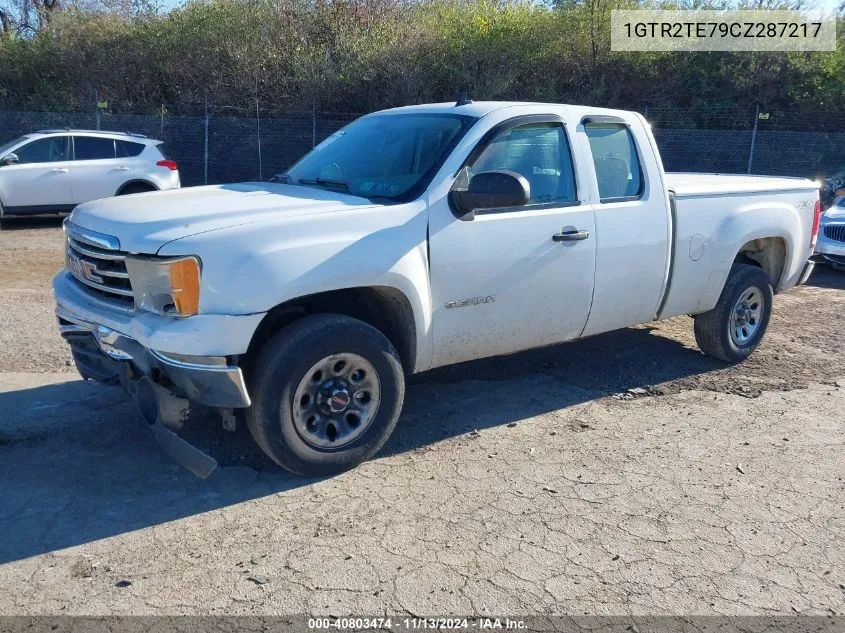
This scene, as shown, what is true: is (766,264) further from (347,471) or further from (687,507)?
(347,471)

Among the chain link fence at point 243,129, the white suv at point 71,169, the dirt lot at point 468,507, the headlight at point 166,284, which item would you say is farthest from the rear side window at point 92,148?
the headlight at point 166,284

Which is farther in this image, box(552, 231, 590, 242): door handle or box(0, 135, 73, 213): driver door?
box(0, 135, 73, 213): driver door

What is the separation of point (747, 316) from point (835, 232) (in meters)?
5.73

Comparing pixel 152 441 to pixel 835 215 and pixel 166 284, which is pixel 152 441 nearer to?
pixel 166 284

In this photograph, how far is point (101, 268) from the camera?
A: 14.4ft

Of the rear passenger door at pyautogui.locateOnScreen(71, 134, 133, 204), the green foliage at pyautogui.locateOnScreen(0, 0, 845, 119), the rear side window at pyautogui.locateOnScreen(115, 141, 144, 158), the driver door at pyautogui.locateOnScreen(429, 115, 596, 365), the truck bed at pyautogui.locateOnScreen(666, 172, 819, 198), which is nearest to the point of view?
the driver door at pyautogui.locateOnScreen(429, 115, 596, 365)

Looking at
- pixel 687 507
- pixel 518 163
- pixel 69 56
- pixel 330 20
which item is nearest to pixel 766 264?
pixel 518 163

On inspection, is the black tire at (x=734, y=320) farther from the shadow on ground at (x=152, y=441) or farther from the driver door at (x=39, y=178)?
the driver door at (x=39, y=178)

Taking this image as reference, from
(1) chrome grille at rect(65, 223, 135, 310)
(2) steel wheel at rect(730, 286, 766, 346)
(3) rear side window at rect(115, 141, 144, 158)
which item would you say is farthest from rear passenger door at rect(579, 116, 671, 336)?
(3) rear side window at rect(115, 141, 144, 158)

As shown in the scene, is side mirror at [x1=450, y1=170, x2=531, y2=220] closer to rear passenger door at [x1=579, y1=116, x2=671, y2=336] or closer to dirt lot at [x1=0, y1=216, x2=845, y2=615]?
rear passenger door at [x1=579, y1=116, x2=671, y2=336]

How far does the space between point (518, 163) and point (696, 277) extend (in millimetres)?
1892

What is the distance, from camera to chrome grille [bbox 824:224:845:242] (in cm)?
1139

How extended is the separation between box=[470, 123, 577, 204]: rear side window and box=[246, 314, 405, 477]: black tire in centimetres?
135

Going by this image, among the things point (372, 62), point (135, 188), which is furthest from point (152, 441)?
point (372, 62)
